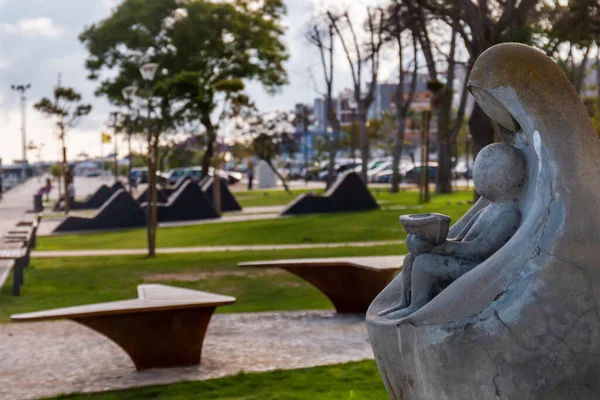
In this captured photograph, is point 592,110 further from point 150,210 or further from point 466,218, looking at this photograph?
point 466,218

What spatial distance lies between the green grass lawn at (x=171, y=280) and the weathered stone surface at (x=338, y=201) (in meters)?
10.6

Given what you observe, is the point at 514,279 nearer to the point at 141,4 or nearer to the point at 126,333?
the point at 126,333

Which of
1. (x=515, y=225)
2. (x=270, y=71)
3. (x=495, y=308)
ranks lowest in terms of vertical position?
(x=495, y=308)

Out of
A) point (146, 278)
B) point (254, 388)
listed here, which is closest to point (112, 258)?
point (146, 278)

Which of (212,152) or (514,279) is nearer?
(514,279)

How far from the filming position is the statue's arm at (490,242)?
200 inches

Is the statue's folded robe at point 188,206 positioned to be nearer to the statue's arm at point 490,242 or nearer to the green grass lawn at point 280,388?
the green grass lawn at point 280,388

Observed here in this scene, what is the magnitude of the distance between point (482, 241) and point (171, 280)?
38.6 ft

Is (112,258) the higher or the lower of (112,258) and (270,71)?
the lower

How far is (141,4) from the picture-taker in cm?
5247

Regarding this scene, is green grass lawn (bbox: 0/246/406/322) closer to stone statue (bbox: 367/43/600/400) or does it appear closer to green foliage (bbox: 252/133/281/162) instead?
stone statue (bbox: 367/43/600/400)

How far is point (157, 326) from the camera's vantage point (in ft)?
31.2

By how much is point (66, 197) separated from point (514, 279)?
35.1 meters

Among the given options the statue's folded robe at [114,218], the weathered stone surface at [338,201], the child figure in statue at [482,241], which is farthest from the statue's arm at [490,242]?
the weathered stone surface at [338,201]
